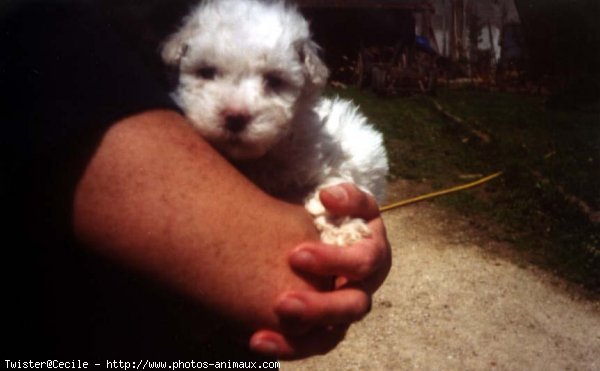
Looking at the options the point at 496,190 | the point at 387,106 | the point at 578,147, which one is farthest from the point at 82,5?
the point at 387,106

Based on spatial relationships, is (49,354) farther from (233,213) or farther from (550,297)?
A: (550,297)

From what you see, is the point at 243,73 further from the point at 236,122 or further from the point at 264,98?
the point at 236,122

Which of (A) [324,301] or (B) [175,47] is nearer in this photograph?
(A) [324,301]

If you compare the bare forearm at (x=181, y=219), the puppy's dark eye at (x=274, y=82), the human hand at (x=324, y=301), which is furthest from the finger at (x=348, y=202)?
the puppy's dark eye at (x=274, y=82)

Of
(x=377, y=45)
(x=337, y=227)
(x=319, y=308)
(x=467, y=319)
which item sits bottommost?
(x=377, y=45)

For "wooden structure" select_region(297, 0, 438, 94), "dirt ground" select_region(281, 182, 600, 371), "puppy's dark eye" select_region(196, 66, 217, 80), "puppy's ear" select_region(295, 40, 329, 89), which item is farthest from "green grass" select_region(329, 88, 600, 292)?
"puppy's dark eye" select_region(196, 66, 217, 80)

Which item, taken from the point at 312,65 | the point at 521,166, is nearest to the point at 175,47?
the point at 312,65
